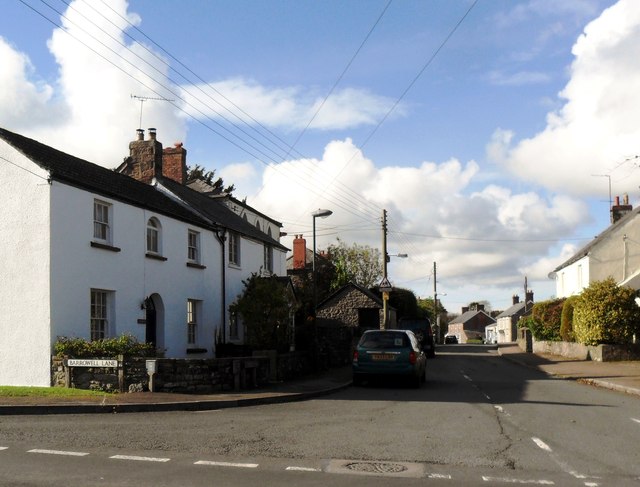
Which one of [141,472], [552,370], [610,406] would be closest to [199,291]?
[552,370]

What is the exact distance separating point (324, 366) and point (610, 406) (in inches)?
507

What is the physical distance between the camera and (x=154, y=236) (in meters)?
22.4

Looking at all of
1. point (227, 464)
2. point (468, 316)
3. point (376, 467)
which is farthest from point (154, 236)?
point (468, 316)

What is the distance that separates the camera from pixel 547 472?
783 centimetres

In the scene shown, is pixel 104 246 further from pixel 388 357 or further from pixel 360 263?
pixel 360 263

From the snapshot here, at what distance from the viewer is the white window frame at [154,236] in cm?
2202

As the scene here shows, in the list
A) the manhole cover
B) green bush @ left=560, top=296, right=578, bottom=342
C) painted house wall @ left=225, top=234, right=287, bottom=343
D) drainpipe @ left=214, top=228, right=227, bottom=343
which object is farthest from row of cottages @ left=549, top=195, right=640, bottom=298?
the manhole cover

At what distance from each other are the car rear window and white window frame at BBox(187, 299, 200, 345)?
26.3 ft

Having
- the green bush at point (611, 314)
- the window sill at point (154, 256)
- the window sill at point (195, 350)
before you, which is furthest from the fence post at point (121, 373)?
the green bush at point (611, 314)

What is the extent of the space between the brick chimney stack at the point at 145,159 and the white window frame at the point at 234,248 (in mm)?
4001

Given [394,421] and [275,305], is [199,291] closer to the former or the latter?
[275,305]

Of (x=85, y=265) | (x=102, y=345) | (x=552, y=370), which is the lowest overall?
(x=552, y=370)

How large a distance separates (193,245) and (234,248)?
12.4ft

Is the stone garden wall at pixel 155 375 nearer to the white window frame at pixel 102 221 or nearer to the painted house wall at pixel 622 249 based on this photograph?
the white window frame at pixel 102 221
